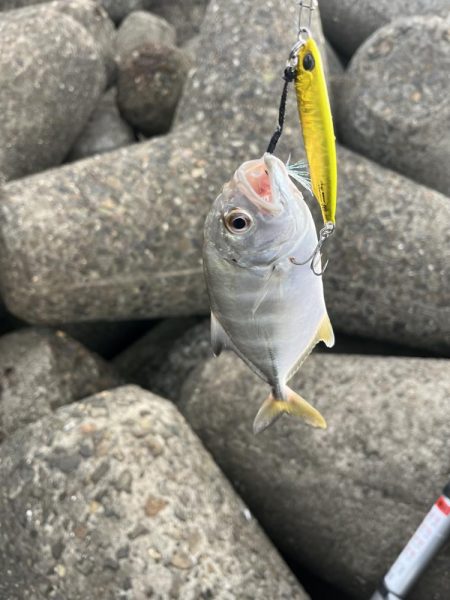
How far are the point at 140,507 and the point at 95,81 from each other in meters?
1.57

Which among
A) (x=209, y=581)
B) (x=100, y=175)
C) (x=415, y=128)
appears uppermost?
(x=415, y=128)

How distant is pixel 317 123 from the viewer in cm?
108

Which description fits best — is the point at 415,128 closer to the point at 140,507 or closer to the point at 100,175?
the point at 100,175

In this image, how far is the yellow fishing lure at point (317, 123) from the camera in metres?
1.04

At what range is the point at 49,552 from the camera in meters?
1.74

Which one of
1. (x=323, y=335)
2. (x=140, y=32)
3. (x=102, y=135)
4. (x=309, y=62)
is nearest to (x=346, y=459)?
(x=323, y=335)

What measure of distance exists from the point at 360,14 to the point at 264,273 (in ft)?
7.18

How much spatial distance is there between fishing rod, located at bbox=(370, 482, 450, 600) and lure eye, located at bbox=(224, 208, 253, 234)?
1.06 meters

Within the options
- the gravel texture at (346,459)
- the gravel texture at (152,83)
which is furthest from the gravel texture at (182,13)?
the gravel texture at (346,459)

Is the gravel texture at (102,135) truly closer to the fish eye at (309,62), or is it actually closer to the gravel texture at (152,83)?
the gravel texture at (152,83)

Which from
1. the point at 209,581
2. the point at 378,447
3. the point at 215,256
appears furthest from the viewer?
the point at 378,447

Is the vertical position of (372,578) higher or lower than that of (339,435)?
lower

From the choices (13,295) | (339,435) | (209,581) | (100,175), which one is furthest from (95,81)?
(209,581)

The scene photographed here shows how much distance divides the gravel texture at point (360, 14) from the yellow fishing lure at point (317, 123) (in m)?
1.87
